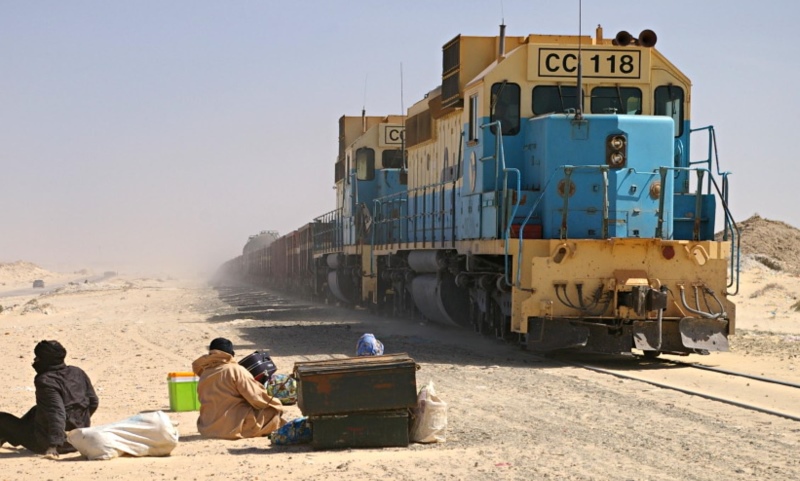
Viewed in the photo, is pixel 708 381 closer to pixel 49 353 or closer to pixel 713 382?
pixel 713 382

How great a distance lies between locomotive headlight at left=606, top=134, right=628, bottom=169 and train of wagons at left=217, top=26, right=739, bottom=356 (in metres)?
0.01

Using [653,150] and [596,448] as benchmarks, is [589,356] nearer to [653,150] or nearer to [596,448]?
[653,150]

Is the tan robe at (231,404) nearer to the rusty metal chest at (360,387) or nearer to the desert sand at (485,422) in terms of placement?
the desert sand at (485,422)

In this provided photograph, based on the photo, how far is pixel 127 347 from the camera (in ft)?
59.8

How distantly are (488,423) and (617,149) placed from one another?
5966 mm

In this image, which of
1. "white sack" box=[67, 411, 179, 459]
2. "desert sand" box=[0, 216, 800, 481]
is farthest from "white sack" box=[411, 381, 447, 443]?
"white sack" box=[67, 411, 179, 459]

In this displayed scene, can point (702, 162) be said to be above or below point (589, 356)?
above

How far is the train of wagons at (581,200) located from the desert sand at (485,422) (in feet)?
2.75

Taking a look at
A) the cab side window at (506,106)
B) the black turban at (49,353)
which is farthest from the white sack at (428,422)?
the cab side window at (506,106)

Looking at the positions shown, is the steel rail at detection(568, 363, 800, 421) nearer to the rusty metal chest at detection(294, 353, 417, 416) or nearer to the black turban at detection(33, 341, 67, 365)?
the rusty metal chest at detection(294, 353, 417, 416)

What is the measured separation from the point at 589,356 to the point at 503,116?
3559 millimetres

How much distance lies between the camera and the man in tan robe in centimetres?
890

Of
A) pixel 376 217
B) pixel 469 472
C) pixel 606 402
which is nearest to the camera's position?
pixel 469 472

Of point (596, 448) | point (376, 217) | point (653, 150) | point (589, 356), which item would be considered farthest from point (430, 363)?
point (376, 217)
